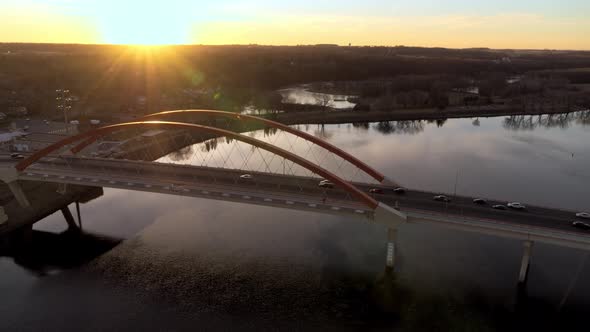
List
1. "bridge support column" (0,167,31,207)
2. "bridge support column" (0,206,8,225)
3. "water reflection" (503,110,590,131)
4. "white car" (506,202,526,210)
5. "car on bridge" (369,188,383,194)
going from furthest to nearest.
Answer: "water reflection" (503,110,590,131) < "bridge support column" (0,167,31,207) < "bridge support column" (0,206,8,225) < "car on bridge" (369,188,383,194) < "white car" (506,202,526,210)

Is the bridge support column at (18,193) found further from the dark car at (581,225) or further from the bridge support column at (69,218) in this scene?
the dark car at (581,225)

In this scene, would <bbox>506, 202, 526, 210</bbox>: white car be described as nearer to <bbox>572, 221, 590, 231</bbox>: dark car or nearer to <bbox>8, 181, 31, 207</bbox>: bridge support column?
<bbox>572, 221, 590, 231</bbox>: dark car

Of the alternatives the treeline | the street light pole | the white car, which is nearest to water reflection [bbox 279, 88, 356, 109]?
the treeline

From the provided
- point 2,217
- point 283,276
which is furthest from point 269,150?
point 2,217

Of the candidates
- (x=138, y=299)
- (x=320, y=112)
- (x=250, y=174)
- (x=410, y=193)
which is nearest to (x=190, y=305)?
(x=138, y=299)

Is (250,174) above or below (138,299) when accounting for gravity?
above

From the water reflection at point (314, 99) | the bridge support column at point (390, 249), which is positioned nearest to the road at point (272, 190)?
the bridge support column at point (390, 249)

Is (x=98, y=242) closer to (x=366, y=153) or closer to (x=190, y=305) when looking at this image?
(x=190, y=305)
